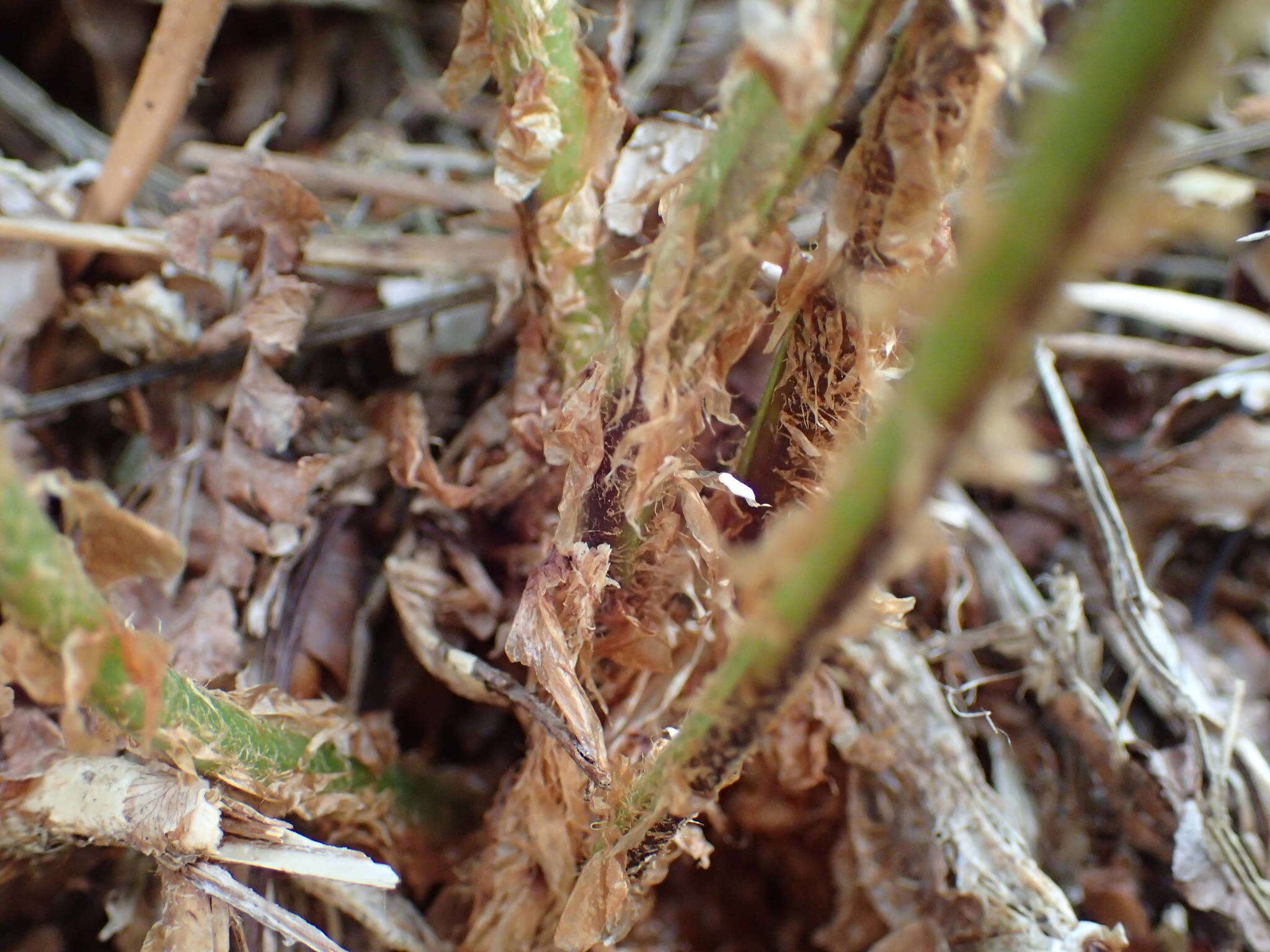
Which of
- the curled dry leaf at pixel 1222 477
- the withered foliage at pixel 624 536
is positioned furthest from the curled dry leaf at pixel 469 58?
the curled dry leaf at pixel 1222 477

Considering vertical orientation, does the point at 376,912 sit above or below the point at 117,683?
below

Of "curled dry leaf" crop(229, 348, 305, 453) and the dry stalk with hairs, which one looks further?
"curled dry leaf" crop(229, 348, 305, 453)

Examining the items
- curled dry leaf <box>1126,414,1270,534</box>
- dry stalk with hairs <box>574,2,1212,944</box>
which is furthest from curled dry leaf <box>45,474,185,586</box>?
curled dry leaf <box>1126,414,1270,534</box>

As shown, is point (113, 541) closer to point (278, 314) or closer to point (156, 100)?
point (278, 314)

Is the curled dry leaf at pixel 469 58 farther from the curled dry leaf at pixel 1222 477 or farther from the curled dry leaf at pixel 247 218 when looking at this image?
the curled dry leaf at pixel 1222 477

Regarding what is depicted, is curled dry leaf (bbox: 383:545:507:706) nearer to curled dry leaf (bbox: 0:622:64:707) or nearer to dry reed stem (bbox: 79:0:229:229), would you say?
curled dry leaf (bbox: 0:622:64:707)

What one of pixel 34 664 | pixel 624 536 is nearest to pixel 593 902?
pixel 624 536

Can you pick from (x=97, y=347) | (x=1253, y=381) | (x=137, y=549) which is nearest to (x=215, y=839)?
(x=137, y=549)
